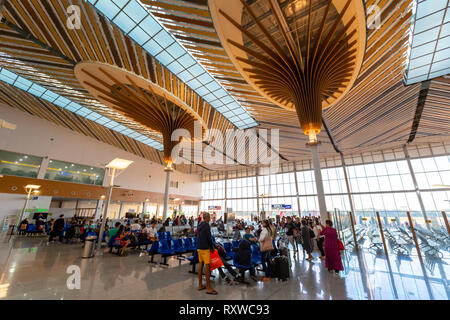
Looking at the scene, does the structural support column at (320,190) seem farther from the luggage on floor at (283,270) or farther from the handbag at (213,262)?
the handbag at (213,262)

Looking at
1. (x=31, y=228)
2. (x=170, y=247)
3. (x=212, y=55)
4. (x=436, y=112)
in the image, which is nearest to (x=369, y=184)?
(x=436, y=112)

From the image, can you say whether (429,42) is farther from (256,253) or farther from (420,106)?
(256,253)

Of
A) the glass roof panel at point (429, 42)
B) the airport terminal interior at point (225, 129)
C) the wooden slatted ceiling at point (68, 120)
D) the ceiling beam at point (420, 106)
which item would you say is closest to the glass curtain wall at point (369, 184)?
the airport terminal interior at point (225, 129)

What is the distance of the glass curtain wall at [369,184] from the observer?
20.6 metres

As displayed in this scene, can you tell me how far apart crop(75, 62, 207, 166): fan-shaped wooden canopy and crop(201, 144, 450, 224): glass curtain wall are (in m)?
12.4

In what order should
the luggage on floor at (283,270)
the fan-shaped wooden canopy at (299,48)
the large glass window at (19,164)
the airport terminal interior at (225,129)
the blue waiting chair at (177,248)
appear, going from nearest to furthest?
the luggage on floor at (283,270) < the airport terminal interior at (225,129) < the blue waiting chair at (177,248) < the fan-shaped wooden canopy at (299,48) < the large glass window at (19,164)

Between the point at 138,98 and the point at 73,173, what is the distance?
12815mm

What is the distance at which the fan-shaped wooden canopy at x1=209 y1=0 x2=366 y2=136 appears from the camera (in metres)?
7.36

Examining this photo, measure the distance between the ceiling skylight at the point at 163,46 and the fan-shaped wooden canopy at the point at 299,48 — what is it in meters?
3.28

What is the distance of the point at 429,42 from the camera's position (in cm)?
902

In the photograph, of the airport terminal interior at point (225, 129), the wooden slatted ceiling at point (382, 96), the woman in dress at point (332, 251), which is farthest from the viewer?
the wooden slatted ceiling at point (382, 96)

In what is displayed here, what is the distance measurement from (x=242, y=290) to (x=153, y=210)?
26460 mm
